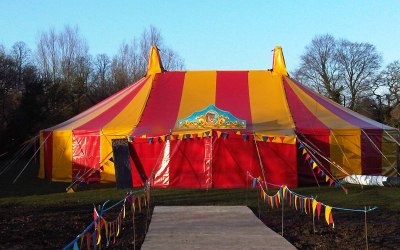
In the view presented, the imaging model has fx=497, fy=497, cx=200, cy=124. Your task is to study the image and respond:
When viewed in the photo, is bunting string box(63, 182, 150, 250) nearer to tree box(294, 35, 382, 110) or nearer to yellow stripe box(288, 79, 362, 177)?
yellow stripe box(288, 79, 362, 177)

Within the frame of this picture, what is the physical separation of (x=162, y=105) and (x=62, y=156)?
3.16m

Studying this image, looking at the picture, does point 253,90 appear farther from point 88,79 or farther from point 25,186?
point 88,79

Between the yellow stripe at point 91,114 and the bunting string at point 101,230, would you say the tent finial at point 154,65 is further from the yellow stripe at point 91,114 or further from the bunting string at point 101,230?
the bunting string at point 101,230

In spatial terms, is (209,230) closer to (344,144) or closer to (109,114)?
(344,144)

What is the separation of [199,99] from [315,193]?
445cm

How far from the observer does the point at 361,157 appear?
43.3 ft

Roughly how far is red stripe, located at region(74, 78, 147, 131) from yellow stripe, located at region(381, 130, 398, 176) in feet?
23.6

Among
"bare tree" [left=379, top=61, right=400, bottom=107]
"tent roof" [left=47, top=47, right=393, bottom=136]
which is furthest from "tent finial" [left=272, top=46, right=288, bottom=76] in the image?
"bare tree" [left=379, top=61, right=400, bottom=107]

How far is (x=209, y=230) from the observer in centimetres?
687

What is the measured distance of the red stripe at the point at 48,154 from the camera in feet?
46.6

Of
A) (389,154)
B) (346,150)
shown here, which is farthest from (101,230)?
(389,154)

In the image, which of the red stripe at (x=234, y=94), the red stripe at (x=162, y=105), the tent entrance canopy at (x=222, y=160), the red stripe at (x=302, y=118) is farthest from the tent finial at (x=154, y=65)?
the red stripe at (x=302, y=118)

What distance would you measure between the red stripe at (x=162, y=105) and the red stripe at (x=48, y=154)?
2.96 meters

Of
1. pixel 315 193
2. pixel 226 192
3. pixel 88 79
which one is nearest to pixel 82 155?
pixel 226 192
